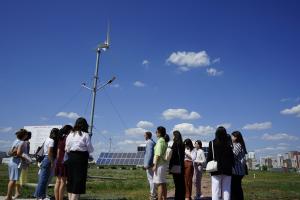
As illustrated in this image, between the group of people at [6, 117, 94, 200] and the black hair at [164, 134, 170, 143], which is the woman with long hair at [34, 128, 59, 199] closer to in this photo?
the group of people at [6, 117, 94, 200]

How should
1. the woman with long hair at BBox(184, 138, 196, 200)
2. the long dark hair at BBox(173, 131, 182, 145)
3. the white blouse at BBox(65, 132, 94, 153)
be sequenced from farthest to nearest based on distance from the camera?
the woman with long hair at BBox(184, 138, 196, 200) < the long dark hair at BBox(173, 131, 182, 145) < the white blouse at BBox(65, 132, 94, 153)

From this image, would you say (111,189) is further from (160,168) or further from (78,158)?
(78,158)

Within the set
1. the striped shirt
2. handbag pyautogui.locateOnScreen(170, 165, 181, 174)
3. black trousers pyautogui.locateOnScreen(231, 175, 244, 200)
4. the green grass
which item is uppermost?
the striped shirt

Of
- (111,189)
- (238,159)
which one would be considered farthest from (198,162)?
(111,189)

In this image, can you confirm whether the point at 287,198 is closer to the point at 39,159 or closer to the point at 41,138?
the point at 39,159

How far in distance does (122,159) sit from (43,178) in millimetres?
68683

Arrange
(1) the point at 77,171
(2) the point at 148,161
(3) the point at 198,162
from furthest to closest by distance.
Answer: (3) the point at 198,162 < (2) the point at 148,161 < (1) the point at 77,171

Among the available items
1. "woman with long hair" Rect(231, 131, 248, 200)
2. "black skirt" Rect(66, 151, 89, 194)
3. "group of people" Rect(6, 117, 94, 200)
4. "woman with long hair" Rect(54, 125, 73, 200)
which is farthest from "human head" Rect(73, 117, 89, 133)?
"woman with long hair" Rect(231, 131, 248, 200)

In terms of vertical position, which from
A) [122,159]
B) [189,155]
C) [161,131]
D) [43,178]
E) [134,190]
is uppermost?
[122,159]

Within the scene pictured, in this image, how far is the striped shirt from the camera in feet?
29.7

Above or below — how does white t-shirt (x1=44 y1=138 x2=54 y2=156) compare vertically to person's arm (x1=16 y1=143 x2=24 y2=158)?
above

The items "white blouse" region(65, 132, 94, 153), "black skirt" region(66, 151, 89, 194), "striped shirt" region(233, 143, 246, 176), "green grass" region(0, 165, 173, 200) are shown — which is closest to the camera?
"black skirt" region(66, 151, 89, 194)

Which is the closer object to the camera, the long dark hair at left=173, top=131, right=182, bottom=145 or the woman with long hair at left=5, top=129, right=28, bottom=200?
the woman with long hair at left=5, top=129, right=28, bottom=200

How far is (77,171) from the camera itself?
710cm
